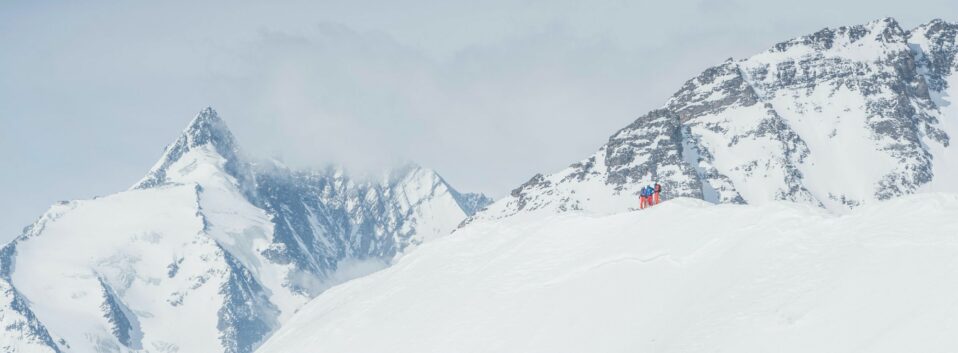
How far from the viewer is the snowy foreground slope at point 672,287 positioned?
3828 centimetres

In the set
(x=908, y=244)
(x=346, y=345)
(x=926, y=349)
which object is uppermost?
(x=346, y=345)

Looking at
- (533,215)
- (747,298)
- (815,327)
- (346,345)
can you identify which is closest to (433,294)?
(346,345)

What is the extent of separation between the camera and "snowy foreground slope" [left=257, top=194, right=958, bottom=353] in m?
38.3

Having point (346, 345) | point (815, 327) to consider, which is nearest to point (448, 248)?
point (346, 345)

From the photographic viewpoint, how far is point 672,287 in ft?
146

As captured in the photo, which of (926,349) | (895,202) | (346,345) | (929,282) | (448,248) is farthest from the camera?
(448,248)

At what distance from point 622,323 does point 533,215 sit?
1285 cm

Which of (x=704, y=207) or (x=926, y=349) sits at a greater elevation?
(x=704, y=207)

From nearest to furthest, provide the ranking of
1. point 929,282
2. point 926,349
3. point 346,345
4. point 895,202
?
1. point 926,349
2. point 929,282
3. point 895,202
4. point 346,345

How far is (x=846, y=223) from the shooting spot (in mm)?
43562

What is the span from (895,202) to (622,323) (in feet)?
32.4

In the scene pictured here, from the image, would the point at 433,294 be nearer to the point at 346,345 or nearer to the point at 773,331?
the point at 346,345

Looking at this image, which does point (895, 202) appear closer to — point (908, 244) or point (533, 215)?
point (908, 244)

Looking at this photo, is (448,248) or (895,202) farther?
(448,248)
